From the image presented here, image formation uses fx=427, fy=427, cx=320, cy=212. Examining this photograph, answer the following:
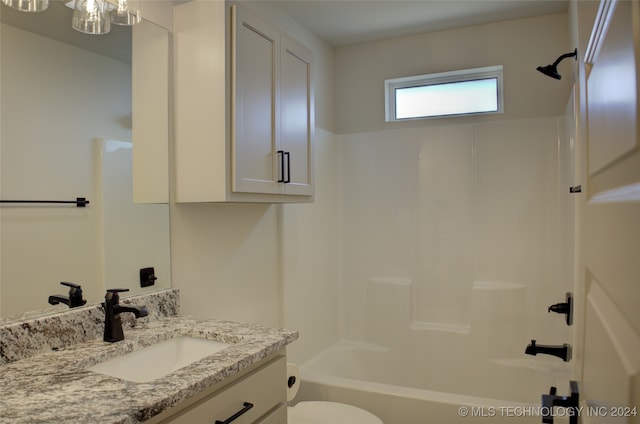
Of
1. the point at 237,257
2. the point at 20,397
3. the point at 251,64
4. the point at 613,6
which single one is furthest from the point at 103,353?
the point at 613,6

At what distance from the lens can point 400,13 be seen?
2730 mm

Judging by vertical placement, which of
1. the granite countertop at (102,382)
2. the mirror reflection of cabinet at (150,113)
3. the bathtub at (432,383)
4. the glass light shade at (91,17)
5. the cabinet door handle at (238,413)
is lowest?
the bathtub at (432,383)

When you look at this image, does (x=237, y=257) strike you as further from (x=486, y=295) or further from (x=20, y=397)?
(x=486, y=295)

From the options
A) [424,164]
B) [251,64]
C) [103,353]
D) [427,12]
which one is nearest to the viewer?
[103,353]

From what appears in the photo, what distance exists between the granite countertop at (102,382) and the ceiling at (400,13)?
2.02m

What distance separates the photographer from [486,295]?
9.50ft

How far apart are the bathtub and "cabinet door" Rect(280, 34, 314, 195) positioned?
114cm

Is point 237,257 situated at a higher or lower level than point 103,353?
higher

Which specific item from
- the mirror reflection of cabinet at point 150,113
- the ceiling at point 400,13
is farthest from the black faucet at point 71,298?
the ceiling at point 400,13

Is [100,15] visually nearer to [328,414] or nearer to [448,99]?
[328,414]

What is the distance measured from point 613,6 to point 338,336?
3.08m

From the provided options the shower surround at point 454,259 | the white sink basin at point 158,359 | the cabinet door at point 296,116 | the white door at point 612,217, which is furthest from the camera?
the shower surround at point 454,259

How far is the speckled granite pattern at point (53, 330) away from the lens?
4.05 feet

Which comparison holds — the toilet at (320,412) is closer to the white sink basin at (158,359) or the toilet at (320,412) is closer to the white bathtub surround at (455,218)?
the white sink basin at (158,359)
